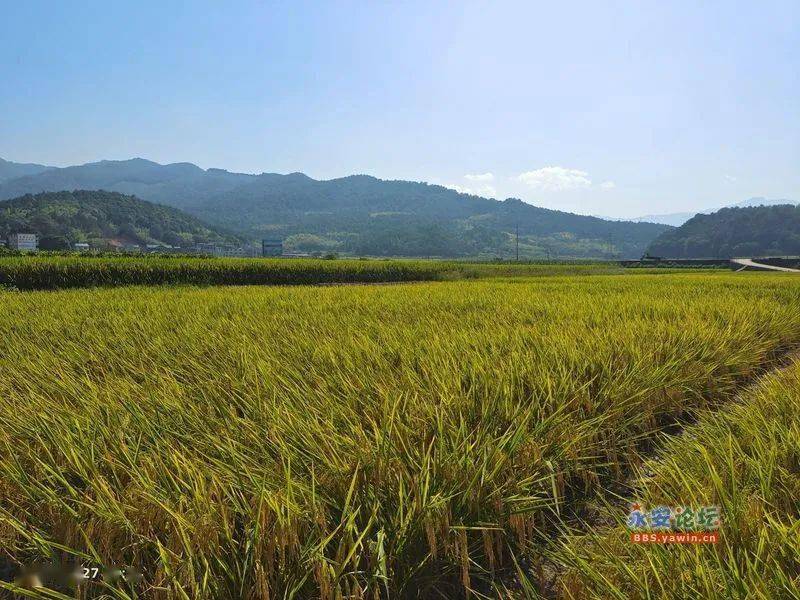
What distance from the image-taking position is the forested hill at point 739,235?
85188 mm

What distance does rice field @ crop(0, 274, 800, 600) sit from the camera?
118cm

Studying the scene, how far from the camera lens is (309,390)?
236 centimetres

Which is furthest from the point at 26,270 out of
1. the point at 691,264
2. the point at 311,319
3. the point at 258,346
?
the point at 691,264

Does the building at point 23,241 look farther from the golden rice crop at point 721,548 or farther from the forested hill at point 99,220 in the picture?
the golden rice crop at point 721,548

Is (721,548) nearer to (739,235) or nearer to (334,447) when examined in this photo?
(334,447)

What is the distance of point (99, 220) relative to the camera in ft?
366

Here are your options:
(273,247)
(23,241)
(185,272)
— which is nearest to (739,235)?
(273,247)

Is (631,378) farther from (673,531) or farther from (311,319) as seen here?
(311,319)

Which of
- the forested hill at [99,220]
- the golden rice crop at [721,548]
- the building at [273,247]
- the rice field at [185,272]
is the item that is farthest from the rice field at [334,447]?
the forested hill at [99,220]

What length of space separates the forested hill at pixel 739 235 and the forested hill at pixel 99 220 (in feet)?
402

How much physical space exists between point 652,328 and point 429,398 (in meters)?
3.04

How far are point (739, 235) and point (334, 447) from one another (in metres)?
116

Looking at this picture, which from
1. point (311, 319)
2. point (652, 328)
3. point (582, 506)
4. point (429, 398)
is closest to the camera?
point (582, 506)

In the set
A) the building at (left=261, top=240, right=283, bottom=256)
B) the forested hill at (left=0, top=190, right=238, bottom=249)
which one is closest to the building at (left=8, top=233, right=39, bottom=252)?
the forested hill at (left=0, top=190, right=238, bottom=249)
